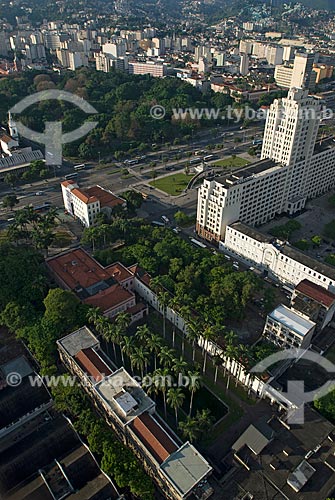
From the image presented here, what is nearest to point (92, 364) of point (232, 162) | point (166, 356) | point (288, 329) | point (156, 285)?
point (166, 356)

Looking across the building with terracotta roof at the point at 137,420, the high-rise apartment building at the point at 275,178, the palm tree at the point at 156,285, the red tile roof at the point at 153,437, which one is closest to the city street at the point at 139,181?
the high-rise apartment building at the point at 275,178

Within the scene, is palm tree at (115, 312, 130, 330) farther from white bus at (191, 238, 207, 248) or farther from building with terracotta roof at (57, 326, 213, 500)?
white bus at (191, 238, 207, 248)

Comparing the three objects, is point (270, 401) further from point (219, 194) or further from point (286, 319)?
point (219, 194)

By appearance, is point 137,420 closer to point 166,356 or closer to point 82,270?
point 166,356

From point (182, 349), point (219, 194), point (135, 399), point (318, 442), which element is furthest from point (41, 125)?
point (318, 442)

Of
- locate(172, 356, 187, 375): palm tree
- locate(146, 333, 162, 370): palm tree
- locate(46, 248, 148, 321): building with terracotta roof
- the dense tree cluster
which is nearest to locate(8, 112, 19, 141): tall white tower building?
the dense tree cluster

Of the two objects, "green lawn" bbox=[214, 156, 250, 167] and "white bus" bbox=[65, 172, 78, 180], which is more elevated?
"white bus" bbox=[65, 172, 78, 180]
